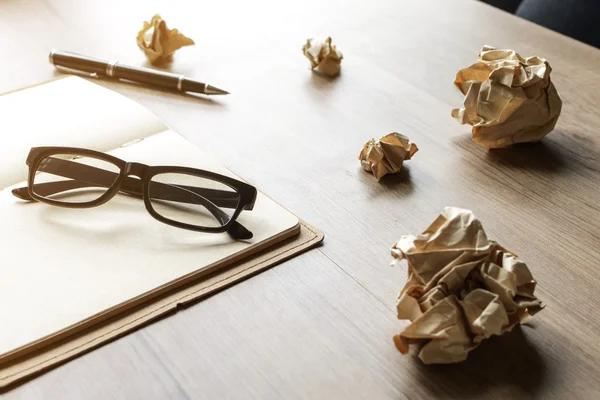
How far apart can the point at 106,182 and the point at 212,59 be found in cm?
40

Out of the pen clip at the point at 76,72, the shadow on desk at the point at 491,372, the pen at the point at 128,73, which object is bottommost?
the shadow on desk at the point at 491,372

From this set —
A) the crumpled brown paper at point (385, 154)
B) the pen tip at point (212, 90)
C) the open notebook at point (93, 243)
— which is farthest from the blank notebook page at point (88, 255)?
the pen tip at point (212, 90)

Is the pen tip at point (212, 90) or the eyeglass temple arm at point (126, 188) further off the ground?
the pen tip at point (212, 90)

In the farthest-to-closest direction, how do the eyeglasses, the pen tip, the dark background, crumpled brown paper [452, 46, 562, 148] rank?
the dark background
the pen tip
crumpled brown paper [452, 46, 562, 148]
the eyeglasses

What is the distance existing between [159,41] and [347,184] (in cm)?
43

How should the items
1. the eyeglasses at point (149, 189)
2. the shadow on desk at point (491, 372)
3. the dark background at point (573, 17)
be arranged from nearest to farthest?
the shadow on desk at point (491, 372)
the eyeglasses at point (149, 189)
the dark background at point (573, 17)

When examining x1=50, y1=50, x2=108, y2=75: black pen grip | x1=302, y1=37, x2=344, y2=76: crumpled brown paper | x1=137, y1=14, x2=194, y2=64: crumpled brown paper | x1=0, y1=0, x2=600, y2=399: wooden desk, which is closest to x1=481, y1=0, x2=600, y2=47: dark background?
x1=0, y1=0, x2=600, y2=399: wooden desk

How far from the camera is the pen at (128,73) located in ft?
3.23

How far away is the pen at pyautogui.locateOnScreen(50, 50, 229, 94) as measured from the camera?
0.98 meters

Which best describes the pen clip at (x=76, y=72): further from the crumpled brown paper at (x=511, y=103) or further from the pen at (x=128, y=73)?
the crumpled brown paper at (x=511, y=103)

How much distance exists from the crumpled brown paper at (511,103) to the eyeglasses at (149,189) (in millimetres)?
326

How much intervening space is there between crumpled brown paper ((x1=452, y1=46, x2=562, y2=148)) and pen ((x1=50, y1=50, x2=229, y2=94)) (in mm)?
348

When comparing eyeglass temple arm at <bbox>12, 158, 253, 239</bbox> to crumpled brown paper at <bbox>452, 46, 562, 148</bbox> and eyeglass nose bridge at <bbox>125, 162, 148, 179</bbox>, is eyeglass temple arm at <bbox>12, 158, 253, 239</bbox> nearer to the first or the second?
eyeglass nose bridge at <bbox>125, 162, 148, 179</bbox>

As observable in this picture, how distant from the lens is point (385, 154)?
82 cm
